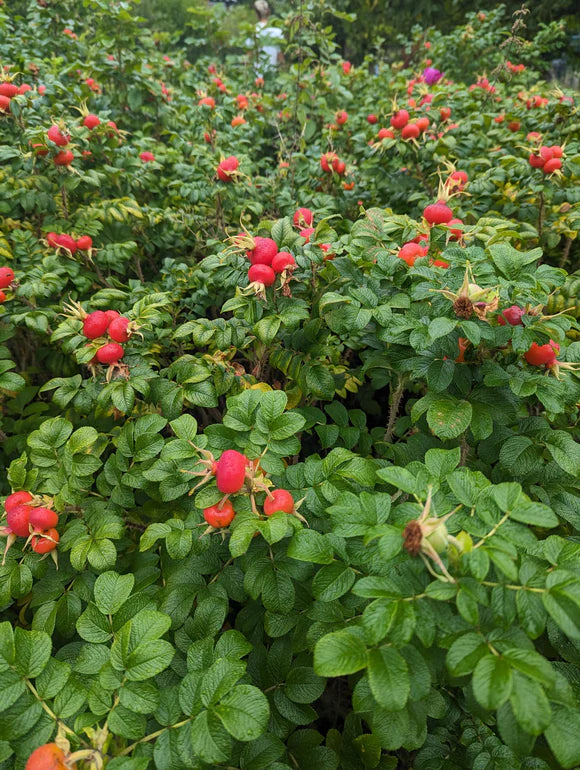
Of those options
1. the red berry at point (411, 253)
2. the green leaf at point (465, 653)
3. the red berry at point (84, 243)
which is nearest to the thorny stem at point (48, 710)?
the green leaf at point (465, 653)

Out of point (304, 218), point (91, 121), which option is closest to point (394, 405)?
point (304, 218)

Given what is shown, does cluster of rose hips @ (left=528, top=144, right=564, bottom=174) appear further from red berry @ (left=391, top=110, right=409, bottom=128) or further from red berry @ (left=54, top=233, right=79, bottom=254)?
red berry @ (left=54, top=233, right=79, bottom=254)

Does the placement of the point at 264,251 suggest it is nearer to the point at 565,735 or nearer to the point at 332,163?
the point at 565,735

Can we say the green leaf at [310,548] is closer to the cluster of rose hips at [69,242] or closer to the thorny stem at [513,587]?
the thorny stem at [513,587]

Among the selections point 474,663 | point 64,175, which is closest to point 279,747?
point 474,663

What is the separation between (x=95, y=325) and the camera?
5.58 ft

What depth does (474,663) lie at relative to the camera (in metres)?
0.83

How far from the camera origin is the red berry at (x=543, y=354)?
141 cm

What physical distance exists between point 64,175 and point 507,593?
297cm

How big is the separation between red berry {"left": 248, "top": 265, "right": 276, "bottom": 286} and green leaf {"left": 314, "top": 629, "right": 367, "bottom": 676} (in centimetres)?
114

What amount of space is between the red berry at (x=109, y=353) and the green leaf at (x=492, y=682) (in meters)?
1.43

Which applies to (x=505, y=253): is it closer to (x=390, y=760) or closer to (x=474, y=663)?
(x=474, y=663)

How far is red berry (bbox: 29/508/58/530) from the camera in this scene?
136 cm

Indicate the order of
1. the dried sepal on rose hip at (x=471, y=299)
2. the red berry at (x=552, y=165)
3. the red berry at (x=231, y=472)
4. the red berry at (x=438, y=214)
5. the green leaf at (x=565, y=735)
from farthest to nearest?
the red berry at (x=552, y=165)
the red berry at (x=438, y=214)
the dried sepal on rose hip at (x=471, y=299)
the red berry at (x=231, y=472)
the green leaf at (x=565, y=735)
